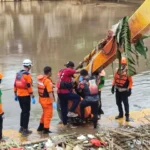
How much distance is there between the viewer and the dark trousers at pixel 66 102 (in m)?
9.38

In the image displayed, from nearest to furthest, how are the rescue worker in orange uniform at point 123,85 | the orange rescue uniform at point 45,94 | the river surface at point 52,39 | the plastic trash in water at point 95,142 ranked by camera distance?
the plastic trash in water at point 95,142, the orange rescue uniform at point 45,94, the rescue worker in orange uniform at point 123,85, the river surface at point 52,39

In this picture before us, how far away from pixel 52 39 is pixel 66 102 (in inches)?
542

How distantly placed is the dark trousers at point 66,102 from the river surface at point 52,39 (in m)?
0.58

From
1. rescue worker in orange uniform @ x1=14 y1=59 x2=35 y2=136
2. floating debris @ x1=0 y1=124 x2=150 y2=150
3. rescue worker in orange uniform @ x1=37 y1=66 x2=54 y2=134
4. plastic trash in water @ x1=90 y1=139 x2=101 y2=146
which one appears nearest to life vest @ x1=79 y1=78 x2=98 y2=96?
rescue worker in orange uniform @ x1=37 y1=66 x2=54 y2=134

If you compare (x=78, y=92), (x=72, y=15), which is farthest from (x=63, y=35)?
(x=78, y=92)

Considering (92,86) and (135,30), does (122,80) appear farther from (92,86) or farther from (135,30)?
(135,30)

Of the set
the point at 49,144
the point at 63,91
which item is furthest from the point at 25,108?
the point at 49,144

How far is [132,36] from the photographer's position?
7.62 m

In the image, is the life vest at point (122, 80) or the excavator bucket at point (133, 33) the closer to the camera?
the excavator bucket at point (133, 33)

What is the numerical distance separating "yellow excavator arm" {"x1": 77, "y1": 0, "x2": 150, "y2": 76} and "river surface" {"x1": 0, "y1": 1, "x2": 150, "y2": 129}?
2042 millimetres

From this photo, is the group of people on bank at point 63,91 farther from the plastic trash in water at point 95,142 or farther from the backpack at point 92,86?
the plastic trash in water at point 95,142

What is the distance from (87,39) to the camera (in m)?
22.8

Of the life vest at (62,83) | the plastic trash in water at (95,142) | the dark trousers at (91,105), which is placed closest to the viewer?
the plastic trash in water at (95,142)

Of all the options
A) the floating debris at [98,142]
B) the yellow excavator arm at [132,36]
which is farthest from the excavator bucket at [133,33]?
the floating debris at [98,142]
